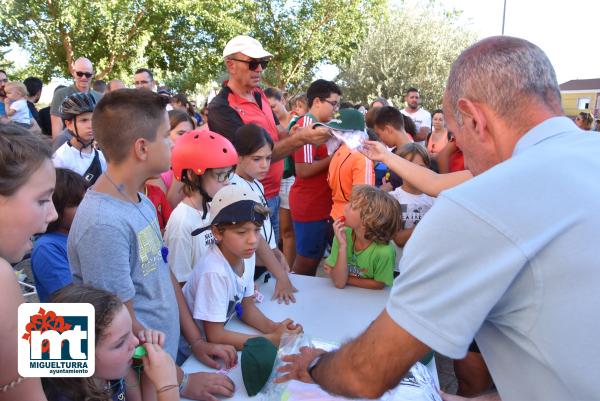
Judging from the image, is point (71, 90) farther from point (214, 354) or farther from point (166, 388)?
point (166, 388)

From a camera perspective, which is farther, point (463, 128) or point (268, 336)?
point (268, 336)

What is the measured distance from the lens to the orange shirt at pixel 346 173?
3396mm

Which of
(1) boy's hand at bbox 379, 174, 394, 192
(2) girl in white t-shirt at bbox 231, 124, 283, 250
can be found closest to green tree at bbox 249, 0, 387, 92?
(1) boy's hand at bbox 379, 174, 394, 192

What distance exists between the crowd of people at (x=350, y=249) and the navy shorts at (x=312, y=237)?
903 mm

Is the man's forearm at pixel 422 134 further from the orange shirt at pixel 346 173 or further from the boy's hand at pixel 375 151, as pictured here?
the boy's hand at pixel 375 151

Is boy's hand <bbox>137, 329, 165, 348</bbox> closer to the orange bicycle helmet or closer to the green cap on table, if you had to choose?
the green cap on table

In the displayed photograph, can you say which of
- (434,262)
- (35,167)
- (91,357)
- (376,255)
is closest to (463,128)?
(434,262)

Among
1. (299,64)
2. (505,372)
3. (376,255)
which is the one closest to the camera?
(505,372)

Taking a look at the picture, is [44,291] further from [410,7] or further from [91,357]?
[410,7]

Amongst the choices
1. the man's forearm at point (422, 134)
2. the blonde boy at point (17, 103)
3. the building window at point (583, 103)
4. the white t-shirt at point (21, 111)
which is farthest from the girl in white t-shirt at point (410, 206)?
the building window at point (583, 103)

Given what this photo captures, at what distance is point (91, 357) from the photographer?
135 centimetres

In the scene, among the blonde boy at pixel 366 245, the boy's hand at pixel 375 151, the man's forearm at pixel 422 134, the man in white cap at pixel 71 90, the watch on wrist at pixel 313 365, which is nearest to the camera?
the watch on wrist at pixel 313 365

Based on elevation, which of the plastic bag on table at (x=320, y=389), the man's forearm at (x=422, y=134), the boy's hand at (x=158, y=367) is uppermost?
the boy's hand at (x=158, y=367)

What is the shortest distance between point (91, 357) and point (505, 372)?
1.14 metres
